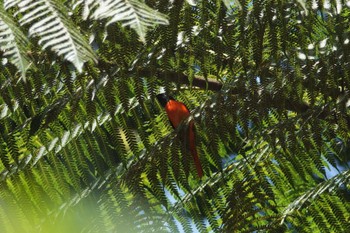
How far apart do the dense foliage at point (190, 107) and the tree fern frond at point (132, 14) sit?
1.10 feet

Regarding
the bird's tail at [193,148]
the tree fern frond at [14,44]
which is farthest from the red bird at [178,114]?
the tree fern frond at [14,44]

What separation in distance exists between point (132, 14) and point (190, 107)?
1.15 metres

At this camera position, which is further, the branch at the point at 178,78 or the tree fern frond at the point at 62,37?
the branch at the point at 178,78

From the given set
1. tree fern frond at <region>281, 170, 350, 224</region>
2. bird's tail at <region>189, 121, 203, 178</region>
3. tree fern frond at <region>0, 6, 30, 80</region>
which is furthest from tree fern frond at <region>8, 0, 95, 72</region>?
tree fern frond at <region>281, 170, 350, 224</region>

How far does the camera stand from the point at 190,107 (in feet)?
5.87

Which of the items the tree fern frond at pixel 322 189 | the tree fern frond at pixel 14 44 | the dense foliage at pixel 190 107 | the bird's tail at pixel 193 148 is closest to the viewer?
the tree fern frond at pixel 14 44

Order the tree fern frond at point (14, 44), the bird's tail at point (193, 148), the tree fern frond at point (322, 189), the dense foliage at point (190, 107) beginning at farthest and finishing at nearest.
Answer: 1. the tree fern frond at point (322, 189)
2. the bird's tail at point (193, 148)
3. the dense foliage at point (190, 107)
4. the tree fern frond at point (14, 44)

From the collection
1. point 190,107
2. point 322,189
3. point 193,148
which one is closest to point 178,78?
point 193,148

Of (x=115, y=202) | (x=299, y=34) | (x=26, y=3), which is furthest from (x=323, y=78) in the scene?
(x=26, y=3)

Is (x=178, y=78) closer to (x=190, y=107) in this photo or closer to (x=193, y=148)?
(x=193, y=148)

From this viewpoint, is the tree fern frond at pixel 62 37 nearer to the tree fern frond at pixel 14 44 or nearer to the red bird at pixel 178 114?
the tree fern frond at pixel 14 44

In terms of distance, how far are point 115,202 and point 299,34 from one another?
672 millimetres

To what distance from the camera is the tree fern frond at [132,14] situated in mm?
622

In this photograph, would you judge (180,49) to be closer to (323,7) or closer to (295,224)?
(323,7)
